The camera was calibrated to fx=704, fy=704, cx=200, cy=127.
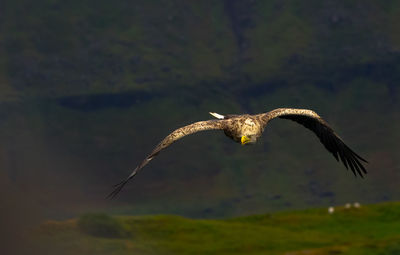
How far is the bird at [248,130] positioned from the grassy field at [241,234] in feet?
184

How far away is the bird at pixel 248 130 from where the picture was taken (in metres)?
31.8

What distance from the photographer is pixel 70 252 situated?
96.5 metres

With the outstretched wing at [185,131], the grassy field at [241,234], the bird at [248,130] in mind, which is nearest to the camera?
the bird at [248,130]

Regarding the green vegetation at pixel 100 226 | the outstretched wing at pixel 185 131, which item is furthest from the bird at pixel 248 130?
the green vegetation at pixel 100 226

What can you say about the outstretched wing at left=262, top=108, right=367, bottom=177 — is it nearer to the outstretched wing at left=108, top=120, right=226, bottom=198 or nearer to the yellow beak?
the outstretched wing at left=108, top=120, right=226, bottom=198

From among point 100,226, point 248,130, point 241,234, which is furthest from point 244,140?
point 100,226

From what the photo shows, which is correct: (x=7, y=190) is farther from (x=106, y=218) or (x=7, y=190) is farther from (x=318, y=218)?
(x=318, y=218)

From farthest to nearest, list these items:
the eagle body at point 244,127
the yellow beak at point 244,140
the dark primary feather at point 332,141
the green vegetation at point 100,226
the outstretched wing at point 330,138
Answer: the green vegetation at point 100,226 < the dark primary feather at point 332,141 < the outstretched wing at point 330,138 < the eagle body at point 244,127 < the yellow beak at point 244,140

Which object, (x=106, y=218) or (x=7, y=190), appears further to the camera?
(x=106, y=218)

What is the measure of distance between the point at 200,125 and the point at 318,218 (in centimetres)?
9088

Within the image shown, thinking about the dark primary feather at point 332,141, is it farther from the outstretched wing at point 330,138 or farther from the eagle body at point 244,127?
the eagle body at point 244,127

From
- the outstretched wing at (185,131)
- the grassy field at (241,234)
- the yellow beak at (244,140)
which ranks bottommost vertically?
the yellow beak at (244,140)

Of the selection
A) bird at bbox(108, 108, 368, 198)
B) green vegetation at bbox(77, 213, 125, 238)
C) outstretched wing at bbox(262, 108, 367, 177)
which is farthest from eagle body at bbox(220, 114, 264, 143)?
green vegetation at bbox(77, 213, 125, 238)

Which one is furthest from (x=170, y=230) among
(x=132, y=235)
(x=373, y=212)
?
(x=373, y=212)
